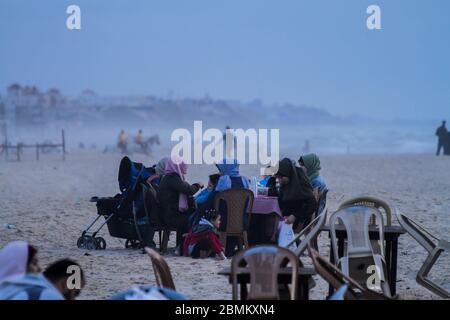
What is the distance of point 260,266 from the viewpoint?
5.24 m

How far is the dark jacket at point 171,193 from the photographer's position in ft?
29.9

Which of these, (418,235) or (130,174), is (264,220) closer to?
(130,174)

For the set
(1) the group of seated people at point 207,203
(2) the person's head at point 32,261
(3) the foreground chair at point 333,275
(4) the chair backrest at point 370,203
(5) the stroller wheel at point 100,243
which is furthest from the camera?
(5) the stroller wheel at point 100,243

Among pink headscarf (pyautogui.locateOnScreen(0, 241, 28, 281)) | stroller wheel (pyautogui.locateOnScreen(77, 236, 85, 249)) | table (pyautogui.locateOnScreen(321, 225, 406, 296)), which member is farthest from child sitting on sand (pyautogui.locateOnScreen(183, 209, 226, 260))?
pink headscarf (pyautogui.locateOnScreen(0, 241, 28, 281))

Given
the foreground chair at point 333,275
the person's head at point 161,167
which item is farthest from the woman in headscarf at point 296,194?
the foreground chair at point 333,275

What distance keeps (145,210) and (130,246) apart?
78 cm

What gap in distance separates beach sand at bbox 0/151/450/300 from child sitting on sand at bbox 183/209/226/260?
143mm

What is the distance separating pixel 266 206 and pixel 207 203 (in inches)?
20.8

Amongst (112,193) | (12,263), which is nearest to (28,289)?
(12,263)

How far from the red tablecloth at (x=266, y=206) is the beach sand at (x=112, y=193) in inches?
22.8

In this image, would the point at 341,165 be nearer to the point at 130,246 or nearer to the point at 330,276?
the point at 130,246

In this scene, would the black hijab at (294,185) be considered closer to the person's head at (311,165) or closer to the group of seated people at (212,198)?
the group of seated people at (212,198)

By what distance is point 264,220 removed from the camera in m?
9.19
